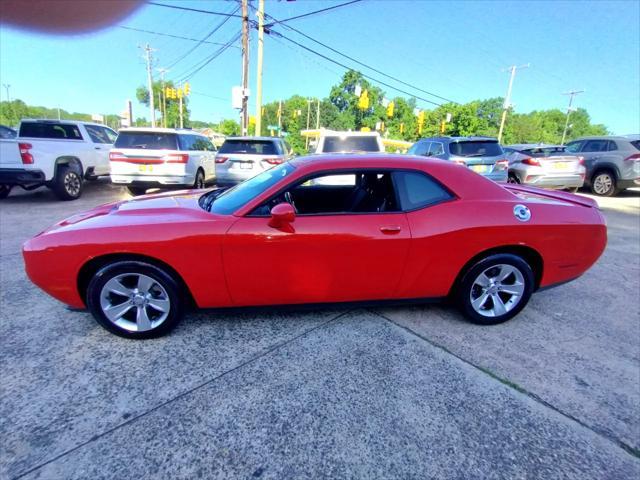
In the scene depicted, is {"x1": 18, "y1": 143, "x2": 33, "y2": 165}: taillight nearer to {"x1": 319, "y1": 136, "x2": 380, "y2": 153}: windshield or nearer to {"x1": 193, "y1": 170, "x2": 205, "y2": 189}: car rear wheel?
{"x1": 193, "y1": 170, "x2": 205, "y2": 189}: car rear wheel

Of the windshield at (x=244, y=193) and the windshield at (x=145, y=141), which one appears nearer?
the windshield at (x=244, y=193)

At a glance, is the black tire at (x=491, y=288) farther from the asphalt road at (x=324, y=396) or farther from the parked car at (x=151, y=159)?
the parked car at (x=151, y=159)

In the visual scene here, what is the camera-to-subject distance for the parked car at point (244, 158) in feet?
26.1

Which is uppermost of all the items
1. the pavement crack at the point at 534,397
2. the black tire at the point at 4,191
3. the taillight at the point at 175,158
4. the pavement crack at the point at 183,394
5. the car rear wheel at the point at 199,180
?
the taillight at the point at 175,158

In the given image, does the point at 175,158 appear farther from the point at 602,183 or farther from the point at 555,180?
the point at 602,183

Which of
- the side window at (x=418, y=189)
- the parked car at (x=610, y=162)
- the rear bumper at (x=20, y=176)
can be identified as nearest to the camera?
the side window at (x=418, y=189)

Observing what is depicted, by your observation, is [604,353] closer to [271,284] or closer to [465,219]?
[465,219]

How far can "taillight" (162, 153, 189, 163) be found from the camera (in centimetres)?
760

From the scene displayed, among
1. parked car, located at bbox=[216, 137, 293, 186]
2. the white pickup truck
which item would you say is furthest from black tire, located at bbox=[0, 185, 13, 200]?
parked car, located at bbox=[216, 137, 293, 186]

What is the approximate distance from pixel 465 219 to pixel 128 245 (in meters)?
2.58

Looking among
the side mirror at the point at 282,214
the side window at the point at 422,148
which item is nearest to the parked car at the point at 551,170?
the side window at the point at 422,148

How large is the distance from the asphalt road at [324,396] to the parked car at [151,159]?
480cm

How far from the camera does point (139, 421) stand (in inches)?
75.7

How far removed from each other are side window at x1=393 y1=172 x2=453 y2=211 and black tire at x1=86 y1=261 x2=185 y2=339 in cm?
194
